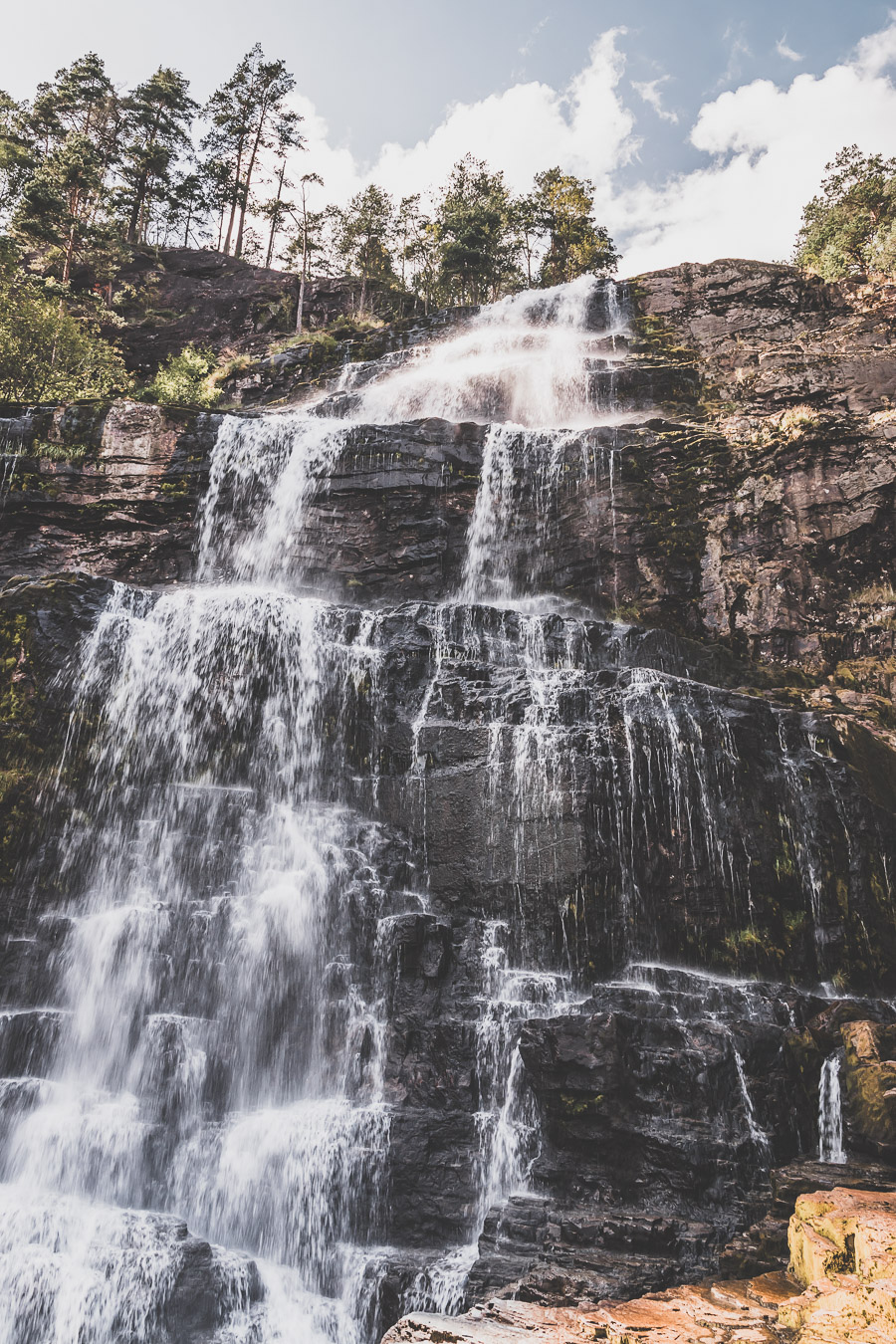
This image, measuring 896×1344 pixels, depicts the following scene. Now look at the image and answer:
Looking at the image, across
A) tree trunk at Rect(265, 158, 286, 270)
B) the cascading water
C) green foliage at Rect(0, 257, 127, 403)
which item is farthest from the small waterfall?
tree trunk at Rect(265, 158, 286, 270)

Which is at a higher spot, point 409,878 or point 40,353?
point 40,353

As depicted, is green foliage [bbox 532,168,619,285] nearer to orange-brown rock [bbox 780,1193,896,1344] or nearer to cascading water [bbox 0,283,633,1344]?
cascading water [bbox 0,283,633,1344]

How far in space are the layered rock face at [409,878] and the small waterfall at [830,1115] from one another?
0.04m

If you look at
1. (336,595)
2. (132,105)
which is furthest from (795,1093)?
(132,105)

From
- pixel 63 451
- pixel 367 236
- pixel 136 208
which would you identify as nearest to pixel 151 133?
pixel 136 208

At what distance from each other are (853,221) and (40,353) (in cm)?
2289

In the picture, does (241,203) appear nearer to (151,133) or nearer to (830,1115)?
(151,133)

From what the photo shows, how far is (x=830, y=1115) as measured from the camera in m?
8.20

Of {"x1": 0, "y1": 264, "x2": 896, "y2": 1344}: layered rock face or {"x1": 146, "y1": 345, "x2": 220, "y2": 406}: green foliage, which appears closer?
{"x1": 0, "y1": 264, "x2": 896, "y2": 1344}: layered rock face

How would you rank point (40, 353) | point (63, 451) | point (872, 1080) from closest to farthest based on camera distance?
point (872, 1080)
point (63, 451)
point (40, 353)

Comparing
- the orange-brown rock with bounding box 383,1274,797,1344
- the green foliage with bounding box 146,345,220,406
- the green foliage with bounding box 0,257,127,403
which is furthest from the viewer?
the green foliage with bounding box 146,345,220,406

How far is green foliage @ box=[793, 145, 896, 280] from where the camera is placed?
2122 cm

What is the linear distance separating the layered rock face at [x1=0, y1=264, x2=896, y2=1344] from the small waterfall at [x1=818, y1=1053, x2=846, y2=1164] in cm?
4

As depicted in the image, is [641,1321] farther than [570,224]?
No
